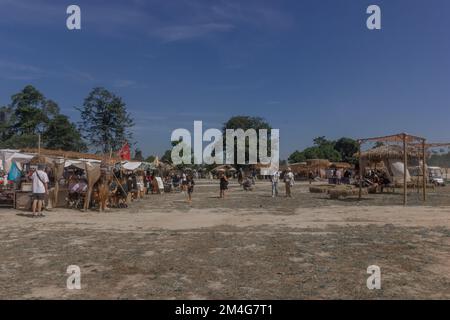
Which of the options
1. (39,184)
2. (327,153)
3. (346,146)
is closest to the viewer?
(39,184)

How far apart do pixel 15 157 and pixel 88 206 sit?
5372 millimetres

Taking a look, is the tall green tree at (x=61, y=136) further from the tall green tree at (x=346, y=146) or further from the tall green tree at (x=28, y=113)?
the tall green tree at (x=346, y=146)

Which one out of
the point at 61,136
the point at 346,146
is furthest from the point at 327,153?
the point at 61,136

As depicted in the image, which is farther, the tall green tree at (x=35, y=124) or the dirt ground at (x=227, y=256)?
the tall green tree at (x=35, y=124)

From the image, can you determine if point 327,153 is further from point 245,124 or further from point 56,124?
point 56,124

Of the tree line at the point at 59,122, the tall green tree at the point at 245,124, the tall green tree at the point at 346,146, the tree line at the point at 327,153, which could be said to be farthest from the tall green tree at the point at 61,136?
the tall green tree at the point at 346,146

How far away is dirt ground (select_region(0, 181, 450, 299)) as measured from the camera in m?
5.02

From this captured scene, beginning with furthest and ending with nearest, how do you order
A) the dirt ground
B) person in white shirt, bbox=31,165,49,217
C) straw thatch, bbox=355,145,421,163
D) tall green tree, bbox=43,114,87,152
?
tall green tree, bbox=43,114,87,152, straw thatch, bbox=355,145,421,163, person in white shirt, bbox=31,165,49,217, the dirt ground

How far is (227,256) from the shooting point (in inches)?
271

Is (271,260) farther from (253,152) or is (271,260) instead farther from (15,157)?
(253,152)

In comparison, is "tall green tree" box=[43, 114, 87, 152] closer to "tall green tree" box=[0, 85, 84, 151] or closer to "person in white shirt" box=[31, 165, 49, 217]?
"tall green tree" box=[0, 85, 84, 151]

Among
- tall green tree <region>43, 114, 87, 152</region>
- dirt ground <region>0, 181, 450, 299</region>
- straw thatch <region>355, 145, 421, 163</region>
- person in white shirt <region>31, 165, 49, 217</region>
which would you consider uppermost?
tall green tree <region>43, 114, 87, 152</region>

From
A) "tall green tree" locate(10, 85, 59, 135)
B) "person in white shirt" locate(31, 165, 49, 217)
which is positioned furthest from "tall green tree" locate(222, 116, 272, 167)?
"person in white shirt" locate(31, 165, 49, 217)

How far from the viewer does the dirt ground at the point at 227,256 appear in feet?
16.5
